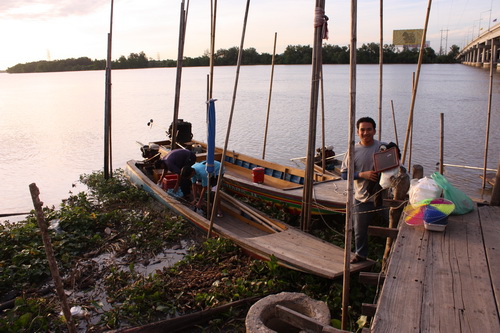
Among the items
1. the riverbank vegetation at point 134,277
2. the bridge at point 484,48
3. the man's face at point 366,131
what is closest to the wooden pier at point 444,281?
the man's face at point 366,131

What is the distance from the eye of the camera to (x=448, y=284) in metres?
2.88

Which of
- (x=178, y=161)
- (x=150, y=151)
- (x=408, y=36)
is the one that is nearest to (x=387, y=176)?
(x=178, y=161)

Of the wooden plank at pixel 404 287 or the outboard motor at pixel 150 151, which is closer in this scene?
the wooden plank at pixel 404 287

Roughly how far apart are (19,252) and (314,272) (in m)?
4.43

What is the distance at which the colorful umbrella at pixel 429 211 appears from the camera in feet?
12.0

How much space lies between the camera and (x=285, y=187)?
8.43 meters

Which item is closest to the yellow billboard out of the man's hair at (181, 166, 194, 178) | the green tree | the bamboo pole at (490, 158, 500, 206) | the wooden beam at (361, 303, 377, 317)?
the bamboo pole at (490, 158, 500, 206)

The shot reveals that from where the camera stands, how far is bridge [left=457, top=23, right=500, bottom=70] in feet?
141

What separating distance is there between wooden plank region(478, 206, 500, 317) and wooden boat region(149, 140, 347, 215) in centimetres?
247

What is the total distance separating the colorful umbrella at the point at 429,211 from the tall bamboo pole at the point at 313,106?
6.37ft

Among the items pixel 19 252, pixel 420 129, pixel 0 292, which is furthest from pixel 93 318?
pixel 420 129

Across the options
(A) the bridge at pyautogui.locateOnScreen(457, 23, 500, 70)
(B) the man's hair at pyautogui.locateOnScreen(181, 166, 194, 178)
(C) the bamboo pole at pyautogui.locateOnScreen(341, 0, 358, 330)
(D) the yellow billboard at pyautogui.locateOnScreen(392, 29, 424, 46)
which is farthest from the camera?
(A) the bridge at pyautogui.locateOnScreen(457, 23, 500, 70)

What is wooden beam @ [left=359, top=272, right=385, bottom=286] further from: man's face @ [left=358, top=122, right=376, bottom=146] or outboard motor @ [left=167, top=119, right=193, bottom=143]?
outboard motor @ [left=167, top=119, right=193, bottom=143]

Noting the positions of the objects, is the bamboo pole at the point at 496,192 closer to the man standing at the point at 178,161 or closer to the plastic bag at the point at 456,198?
the plastic bag at the point at 456,198
